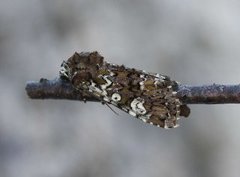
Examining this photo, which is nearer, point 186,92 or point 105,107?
point 186,92

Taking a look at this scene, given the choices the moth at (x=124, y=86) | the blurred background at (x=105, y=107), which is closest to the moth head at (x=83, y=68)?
the moth at (x=124, y=86)

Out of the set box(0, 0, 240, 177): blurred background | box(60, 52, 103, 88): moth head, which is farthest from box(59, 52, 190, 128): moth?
box(0, 0, 240, 177): blurred background

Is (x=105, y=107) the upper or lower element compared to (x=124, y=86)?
upper

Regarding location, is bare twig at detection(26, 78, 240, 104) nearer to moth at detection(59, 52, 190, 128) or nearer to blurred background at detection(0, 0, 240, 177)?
moth at detection(59, 52, 190, 128)

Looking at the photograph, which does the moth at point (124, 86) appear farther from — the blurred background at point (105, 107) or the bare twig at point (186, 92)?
the blurred background at point (105, 107)

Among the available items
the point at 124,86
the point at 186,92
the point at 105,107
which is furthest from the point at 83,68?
the point at 105,107

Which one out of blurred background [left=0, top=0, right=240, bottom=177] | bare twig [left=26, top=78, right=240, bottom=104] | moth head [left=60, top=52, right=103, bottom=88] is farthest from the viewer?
blurred background [left=0, top=0, right=240, bottom=177]

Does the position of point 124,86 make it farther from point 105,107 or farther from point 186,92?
point 105,107
